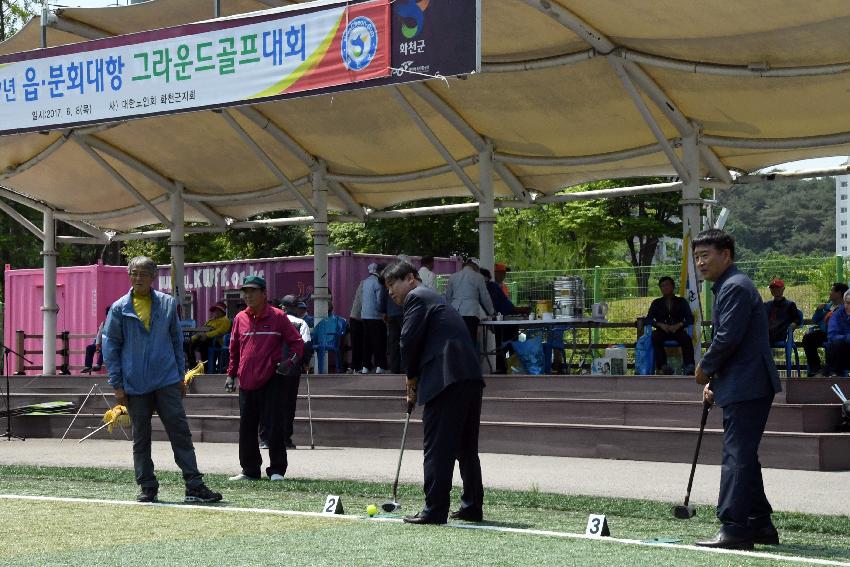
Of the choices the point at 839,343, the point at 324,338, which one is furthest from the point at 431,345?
the point at 324,338

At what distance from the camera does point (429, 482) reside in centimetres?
862

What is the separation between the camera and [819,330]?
1659 cm

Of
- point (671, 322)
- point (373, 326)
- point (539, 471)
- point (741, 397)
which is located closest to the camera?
point (741, 397)

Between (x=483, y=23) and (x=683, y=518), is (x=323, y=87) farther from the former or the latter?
(x=683, y=518)

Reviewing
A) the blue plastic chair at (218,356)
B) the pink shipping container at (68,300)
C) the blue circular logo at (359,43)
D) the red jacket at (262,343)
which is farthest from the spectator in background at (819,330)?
the pink shipping container at (68,300)

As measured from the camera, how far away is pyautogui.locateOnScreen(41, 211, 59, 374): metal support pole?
24.5 meters

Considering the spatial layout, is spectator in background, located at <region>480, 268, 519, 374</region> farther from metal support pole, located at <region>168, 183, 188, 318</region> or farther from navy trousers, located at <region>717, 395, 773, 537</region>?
navy trousers, located at <region>717, 395, 773, 537</region>

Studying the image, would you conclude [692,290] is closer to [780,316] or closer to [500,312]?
[780,316]

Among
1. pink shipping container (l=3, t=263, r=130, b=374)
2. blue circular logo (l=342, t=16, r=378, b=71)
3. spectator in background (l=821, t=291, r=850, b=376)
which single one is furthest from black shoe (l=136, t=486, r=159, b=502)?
pink shipping container (l=3, t=263, r=130, b=374)

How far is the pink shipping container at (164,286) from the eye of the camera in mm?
24938

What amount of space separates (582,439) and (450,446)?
543 cm

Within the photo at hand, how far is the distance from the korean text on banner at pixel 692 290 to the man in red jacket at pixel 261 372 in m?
6.46

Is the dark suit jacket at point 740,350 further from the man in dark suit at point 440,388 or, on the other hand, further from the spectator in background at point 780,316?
the spectator in background at point 780,316

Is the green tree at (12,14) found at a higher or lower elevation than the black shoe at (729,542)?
higher
